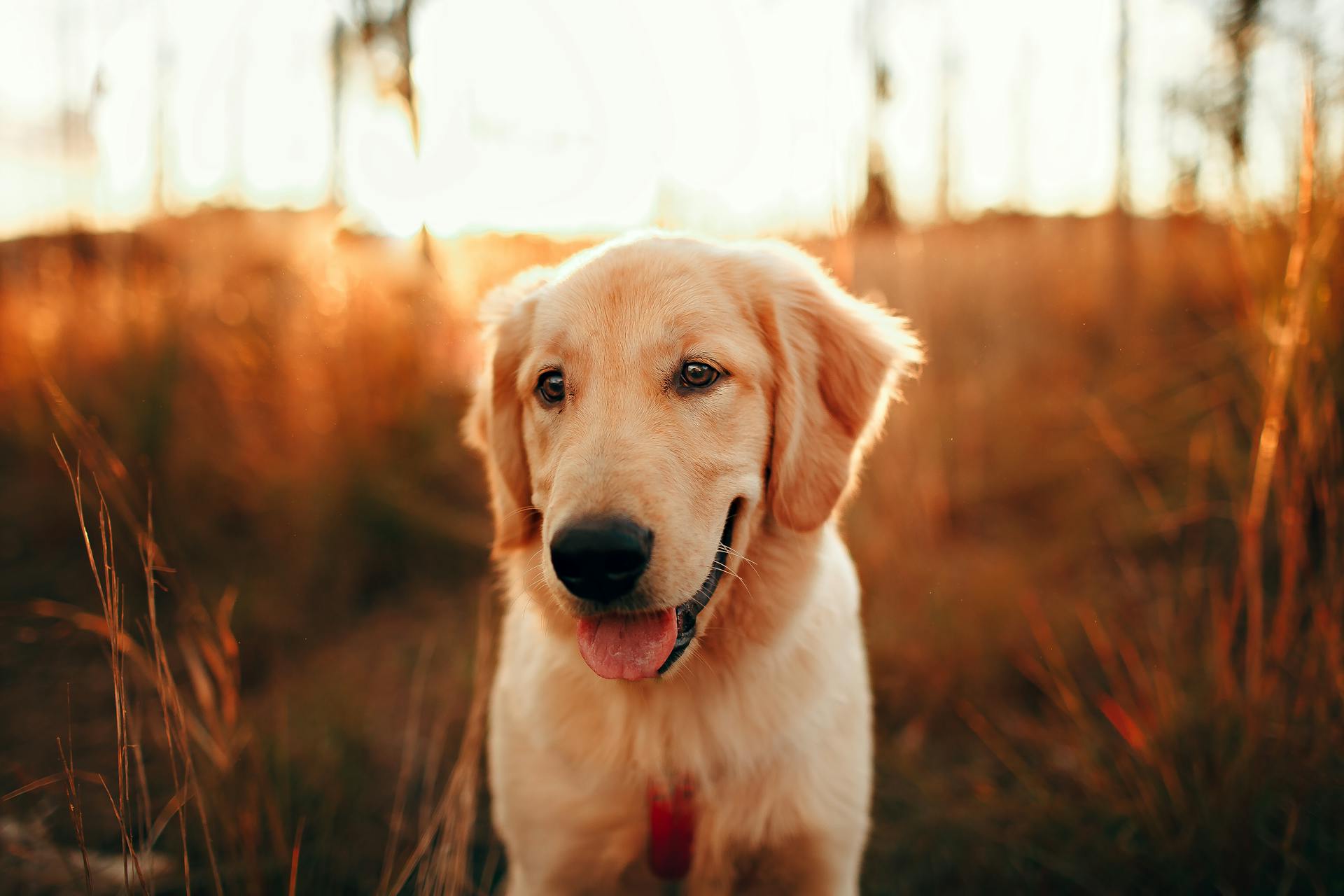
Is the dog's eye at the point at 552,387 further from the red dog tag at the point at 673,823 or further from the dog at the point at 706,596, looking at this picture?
the red dog tag at the point at 673,823

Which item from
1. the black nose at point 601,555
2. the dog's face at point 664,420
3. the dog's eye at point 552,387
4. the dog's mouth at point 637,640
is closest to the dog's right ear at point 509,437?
the dog's face at point 664,420

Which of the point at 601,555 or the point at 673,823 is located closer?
the point at 601,555

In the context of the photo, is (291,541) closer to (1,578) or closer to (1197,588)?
(1,578)

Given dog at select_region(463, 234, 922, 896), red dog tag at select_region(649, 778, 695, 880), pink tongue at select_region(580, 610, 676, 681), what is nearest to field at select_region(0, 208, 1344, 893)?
dog at select_region(463, 234, 922, 896)

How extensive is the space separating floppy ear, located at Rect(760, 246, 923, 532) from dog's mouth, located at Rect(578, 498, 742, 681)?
13.8 inches

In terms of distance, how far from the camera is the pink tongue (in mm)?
1745

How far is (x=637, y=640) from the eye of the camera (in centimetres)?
176

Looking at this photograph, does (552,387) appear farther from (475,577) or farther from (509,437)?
(475,577)

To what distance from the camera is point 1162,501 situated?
14.3 ft

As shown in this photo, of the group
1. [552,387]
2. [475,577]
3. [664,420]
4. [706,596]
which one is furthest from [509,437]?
[475,577]

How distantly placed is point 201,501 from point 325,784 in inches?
101

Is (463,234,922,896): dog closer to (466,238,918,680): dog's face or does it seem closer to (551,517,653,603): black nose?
(466,238,918,680): dog's face

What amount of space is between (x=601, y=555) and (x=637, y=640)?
300mm

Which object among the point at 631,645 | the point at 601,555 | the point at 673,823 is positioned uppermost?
the point at 601,555
